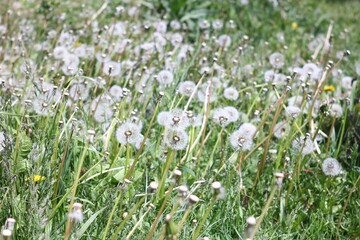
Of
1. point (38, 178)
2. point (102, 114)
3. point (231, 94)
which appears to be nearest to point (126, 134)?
point (38, 178)

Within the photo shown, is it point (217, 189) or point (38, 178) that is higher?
point (217, 189)

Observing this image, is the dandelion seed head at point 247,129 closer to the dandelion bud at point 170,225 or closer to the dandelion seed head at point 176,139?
the dandelion seed head at point 176,139

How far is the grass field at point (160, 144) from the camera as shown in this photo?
6.18 ft

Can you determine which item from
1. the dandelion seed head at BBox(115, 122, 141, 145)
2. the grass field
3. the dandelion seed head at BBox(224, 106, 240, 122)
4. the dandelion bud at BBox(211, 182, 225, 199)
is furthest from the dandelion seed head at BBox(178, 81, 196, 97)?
the dandelion bud at BBox(211, 182, 225, 199)

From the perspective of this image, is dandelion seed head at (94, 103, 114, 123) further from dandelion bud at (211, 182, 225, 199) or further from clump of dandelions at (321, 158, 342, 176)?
dandelion bud at (211, 182, 225, 199)

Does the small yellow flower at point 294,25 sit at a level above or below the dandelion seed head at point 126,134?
below

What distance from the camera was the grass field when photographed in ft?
6.18

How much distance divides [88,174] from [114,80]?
1.15m

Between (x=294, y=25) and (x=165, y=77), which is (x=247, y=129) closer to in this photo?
(x=165, y=77)

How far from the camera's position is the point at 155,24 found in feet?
13.8

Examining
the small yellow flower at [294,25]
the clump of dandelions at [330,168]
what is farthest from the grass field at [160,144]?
the small yellow flower at [294,25]

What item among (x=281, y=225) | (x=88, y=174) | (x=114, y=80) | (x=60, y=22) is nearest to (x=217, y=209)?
(x=281, y=225)

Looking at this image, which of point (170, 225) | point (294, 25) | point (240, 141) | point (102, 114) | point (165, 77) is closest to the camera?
point (170, 225)

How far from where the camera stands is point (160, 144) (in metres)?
2.50
